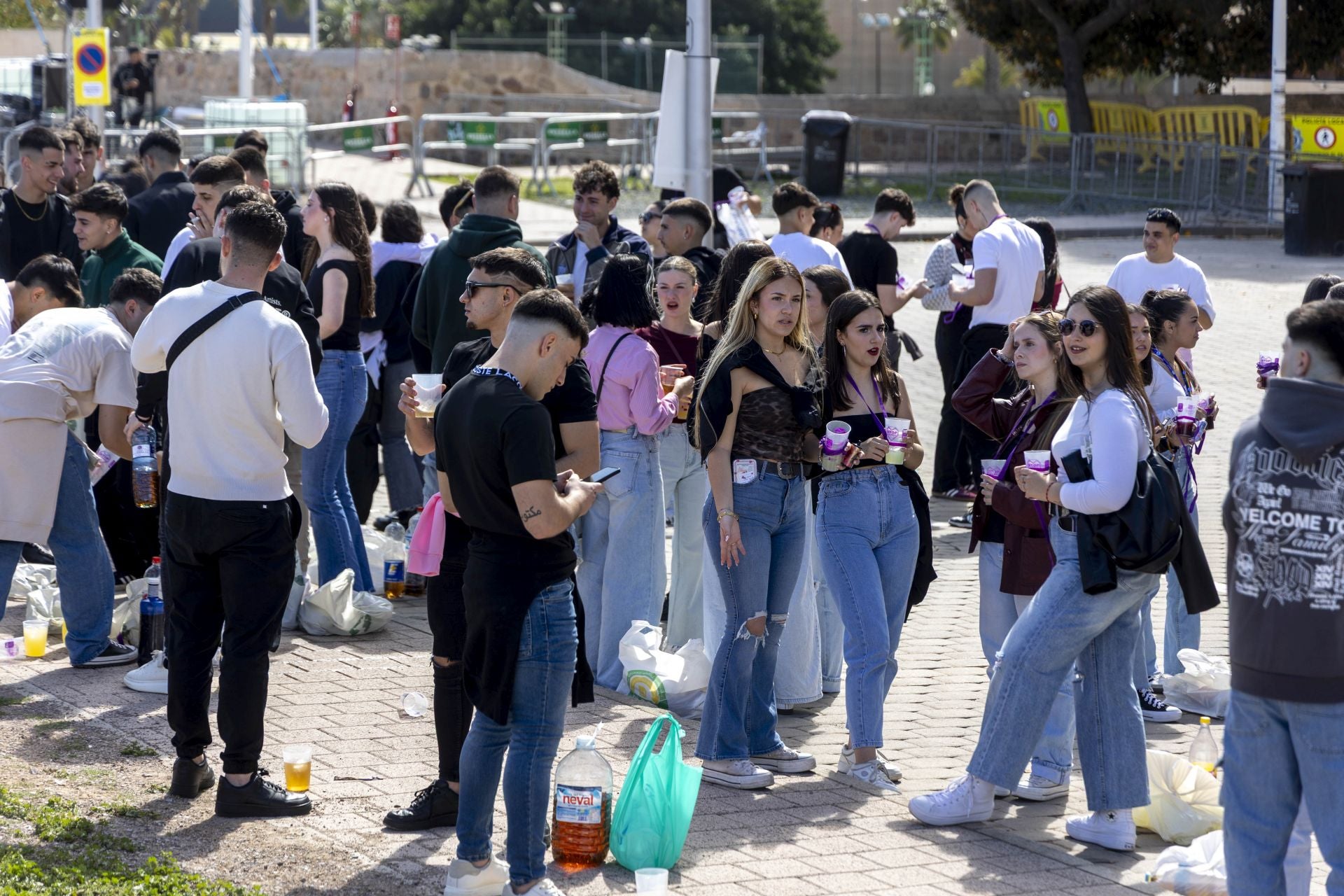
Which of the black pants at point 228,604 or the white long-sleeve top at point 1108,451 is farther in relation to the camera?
the black pants at point 228,604

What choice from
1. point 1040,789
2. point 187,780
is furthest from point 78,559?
point 1040,789

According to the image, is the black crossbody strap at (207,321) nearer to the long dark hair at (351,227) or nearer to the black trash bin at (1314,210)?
the long dark hair at (351,227)

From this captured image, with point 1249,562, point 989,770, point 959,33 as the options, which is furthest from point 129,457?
point 959,33

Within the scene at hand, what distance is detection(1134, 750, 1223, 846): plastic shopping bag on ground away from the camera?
5293 millimetres

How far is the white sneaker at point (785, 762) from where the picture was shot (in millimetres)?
→ 5898

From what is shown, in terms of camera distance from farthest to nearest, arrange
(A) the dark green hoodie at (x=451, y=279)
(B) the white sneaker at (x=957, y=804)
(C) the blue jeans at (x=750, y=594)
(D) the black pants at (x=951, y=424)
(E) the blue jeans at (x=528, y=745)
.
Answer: (D) the black pants at (x=951, y=424), (A) the dark green hoodie at (x=451, y=279), (C) the blue jeans at (x=750, y=594), (B) the white sneaker at (x=957, y=804), (E) the blue jeans at (x=528, y=745)

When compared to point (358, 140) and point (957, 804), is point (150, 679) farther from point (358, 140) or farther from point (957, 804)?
point (358, 140)

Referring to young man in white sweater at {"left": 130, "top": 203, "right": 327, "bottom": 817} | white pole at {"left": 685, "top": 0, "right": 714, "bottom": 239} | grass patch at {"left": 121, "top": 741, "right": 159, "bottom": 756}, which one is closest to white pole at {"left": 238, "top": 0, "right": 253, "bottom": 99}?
white pole at {"left": 685, "top": 0, "right": 714, "bottom": 239}

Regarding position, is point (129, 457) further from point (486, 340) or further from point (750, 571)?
point (750, 571)

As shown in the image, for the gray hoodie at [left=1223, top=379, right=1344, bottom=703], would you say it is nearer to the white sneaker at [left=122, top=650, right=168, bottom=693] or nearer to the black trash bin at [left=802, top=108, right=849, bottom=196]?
the white sneaker at [left=122, top=650, right=168, bottom=693]

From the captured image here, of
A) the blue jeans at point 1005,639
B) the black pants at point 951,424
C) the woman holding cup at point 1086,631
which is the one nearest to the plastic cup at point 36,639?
the woman holding cup at point 1086,631

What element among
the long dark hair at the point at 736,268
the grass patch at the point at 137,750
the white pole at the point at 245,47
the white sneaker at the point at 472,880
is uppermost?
the white pole at the point at 245,47

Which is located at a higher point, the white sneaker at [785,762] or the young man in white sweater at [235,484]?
the young man in white sweater at [235,484]

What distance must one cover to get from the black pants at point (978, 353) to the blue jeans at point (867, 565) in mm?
3410
